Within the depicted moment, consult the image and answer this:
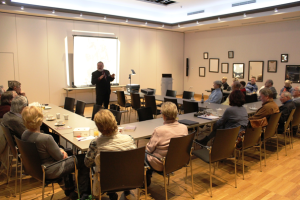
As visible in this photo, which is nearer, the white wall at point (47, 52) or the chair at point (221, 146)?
the chair at point (221, 146)

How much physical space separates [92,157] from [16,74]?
7.60 m

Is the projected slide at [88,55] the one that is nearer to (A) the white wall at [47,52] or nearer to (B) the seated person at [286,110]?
(A) the white wall at [47,52]

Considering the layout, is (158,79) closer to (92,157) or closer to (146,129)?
(146,129)

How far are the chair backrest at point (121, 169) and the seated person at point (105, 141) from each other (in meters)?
0.14

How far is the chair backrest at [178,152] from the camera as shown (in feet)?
8.94

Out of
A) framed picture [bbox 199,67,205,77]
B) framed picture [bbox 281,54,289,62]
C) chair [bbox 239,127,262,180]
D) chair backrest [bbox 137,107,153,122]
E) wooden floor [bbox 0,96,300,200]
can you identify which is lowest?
wooden floor [bbox 0,96,300,200]

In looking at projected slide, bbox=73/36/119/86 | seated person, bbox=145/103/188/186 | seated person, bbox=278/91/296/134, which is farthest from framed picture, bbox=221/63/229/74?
seated person, bbox=145/103/188/186

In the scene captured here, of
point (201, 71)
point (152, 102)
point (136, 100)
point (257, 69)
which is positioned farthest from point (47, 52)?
point (257, 69)

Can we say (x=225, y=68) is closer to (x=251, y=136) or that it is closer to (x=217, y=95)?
(x=217, y=95)

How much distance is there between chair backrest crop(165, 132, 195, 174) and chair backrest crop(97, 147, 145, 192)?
1.32ft

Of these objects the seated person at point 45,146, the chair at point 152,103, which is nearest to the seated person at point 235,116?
the seated person at point 45,146

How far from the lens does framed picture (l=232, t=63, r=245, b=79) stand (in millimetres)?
11094

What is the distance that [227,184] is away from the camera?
353 cm

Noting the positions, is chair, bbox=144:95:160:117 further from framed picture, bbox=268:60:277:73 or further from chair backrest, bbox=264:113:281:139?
framed picture, bbox=268:60:277:73
